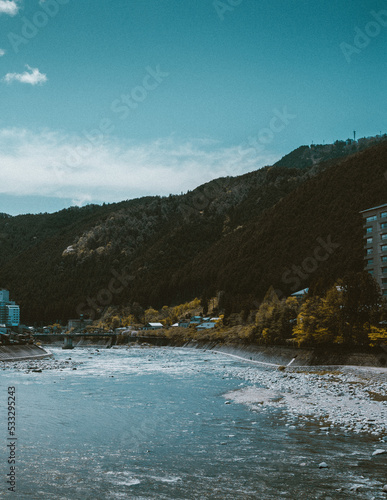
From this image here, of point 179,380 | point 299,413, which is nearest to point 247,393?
point 299,413

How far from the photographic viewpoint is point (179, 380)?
184ft

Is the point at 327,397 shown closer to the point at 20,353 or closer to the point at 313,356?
the point at 313,356

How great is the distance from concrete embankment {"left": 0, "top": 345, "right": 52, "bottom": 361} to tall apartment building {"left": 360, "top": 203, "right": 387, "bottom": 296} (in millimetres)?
78466

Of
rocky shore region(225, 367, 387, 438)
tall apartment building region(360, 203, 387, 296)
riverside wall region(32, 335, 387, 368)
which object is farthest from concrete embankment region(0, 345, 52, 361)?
tall apartment building region(360, 203, 387, 296)

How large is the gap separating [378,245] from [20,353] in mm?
83624

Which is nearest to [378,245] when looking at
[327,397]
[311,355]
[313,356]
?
[311,355]

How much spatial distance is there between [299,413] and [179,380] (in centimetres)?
2678

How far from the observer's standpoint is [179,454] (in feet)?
71.1

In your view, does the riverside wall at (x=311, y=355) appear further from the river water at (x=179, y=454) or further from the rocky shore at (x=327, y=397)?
the river water at (x=179, y=454)

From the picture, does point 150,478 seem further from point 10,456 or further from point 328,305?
point 328,305

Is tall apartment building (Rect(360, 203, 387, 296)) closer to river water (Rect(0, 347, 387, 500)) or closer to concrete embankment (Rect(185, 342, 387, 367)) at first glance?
concrete embankment (Rect(185, 342, 387, 367))

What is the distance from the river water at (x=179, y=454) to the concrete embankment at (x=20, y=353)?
6227cm

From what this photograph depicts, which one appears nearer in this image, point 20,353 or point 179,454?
point 179,454

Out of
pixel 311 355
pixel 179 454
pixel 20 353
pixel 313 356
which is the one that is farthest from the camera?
pixel 20 353
